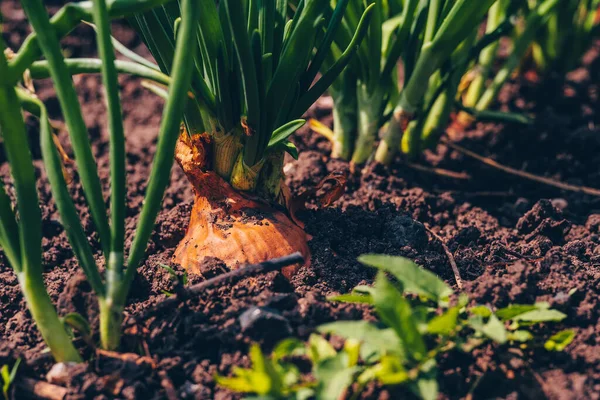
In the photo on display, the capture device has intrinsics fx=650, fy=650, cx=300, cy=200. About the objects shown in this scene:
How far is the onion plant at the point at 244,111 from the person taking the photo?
141 centimetres

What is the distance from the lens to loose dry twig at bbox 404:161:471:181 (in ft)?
6.93

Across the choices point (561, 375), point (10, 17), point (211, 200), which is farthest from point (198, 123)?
point (10, 17)

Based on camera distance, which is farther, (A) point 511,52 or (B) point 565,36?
(B) point 565,36

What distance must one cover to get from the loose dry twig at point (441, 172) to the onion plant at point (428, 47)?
10cm

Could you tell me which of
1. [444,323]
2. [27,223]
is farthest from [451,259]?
[27,223]

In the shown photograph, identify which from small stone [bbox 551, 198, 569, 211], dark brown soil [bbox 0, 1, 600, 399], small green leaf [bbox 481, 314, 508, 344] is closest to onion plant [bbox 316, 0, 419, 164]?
dark brown soil [bbox 0, 1, 600, 399]

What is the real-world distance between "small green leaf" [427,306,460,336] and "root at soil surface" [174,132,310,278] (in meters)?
0.46

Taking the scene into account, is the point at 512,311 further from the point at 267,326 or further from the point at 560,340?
the point at 267,326

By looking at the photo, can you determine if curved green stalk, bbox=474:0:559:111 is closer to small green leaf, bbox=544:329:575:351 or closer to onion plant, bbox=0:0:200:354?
small green leaf, bbox=544:329:575:351

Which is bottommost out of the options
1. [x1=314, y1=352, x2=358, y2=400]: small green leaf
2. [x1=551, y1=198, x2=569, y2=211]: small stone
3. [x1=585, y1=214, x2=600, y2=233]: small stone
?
[x1=585, y1=214, x2=600, y2=233]: small stone

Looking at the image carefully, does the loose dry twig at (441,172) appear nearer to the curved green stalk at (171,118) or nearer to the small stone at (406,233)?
the small stone at (406,233)

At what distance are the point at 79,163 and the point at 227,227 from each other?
43 centimetres

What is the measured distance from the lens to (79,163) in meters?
1.18

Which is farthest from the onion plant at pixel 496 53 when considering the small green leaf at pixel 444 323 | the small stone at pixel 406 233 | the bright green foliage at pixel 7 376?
the bright green foliage at pixel 7 376
